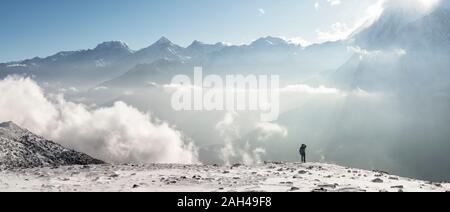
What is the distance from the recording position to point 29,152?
140 ft

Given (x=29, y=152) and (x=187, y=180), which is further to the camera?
(x=29, y=152)

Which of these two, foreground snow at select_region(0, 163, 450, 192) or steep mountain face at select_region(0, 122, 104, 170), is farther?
steep mountain face at select_region(0, 122, 104, 170)

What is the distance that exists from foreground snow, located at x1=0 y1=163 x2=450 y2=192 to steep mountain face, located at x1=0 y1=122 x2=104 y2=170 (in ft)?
25.4

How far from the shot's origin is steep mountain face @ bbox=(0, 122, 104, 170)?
130ft

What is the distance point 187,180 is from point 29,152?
2249cm

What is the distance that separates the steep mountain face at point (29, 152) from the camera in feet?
130

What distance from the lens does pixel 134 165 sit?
3634cm

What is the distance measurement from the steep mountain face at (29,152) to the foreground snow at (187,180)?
773 centimetres

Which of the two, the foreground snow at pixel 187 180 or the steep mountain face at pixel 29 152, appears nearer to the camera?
the foreground snow at pixel 187 180

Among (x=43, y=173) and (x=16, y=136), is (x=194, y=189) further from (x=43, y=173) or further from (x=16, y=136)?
(x=16, y=136)

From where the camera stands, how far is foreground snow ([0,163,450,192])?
24.4 metres
